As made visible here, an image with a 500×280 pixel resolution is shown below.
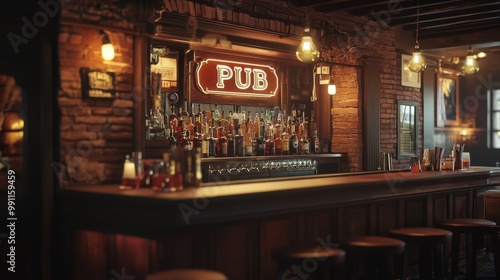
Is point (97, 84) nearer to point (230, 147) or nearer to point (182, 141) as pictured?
point (182, 141)

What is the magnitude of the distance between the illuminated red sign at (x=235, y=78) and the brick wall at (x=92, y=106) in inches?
92.7

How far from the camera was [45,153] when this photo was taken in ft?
14.4

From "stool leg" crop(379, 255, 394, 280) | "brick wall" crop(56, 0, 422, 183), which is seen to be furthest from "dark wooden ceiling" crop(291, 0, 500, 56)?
"stool leg" crop(379, 255, 394, 280)

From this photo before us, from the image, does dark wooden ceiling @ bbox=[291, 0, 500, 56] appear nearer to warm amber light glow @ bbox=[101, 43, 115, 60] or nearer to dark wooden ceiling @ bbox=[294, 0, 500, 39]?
dark wooden ceiling @ bbox=[294, 0, 500, 39]

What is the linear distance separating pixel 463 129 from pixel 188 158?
34.8ft

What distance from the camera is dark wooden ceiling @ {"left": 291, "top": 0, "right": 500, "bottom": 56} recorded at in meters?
7.43

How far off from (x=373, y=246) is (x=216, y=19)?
332 centimetres

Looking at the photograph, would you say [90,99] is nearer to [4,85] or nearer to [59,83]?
[59,83]

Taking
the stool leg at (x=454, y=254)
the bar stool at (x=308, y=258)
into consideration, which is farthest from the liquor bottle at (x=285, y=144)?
the bar stool at (x=308, y=258)

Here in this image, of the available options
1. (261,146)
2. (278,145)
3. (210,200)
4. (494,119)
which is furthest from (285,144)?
(494,119)

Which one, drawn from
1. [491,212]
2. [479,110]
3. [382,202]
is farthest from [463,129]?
[382,202]

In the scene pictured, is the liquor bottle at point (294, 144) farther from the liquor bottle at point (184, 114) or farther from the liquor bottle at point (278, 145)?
the liquor bottle at point (184, 114)

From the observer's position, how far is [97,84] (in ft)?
15.1

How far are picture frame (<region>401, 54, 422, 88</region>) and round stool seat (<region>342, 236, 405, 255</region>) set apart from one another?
534 centimetres
